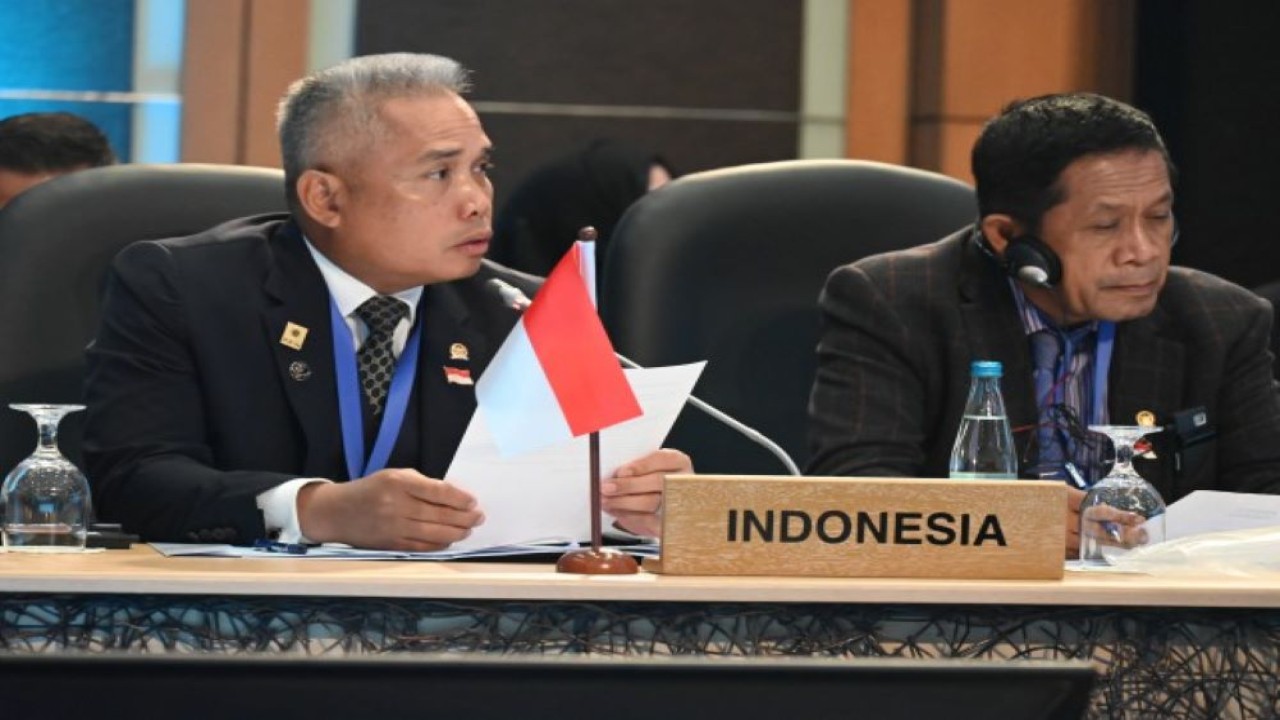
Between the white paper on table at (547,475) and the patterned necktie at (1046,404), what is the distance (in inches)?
30.0

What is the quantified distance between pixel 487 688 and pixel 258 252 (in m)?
1.86

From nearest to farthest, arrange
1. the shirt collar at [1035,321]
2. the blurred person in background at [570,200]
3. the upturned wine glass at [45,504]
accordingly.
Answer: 1. the upturned wine glass at [45,504]
2. the shirt collar at [1035,321]
3. the blurred person in background at [570,200]

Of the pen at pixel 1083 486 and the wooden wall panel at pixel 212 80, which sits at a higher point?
the wooden wall panel at pixel 212 80

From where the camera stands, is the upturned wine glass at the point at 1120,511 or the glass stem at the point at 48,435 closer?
the glass stem at the point at 48,435

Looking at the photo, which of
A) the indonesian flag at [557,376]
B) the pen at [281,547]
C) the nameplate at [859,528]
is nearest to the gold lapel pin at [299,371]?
the pen at [281,547]

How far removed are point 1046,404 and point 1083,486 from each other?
16 cm

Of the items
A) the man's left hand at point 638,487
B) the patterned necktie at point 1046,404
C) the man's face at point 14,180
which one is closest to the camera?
the man's left hand at point 638,487

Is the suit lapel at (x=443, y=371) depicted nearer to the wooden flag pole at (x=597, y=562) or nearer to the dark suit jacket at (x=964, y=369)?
the dark suit jacket at (x=964, y=369)

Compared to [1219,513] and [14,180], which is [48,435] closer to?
[1219,513]

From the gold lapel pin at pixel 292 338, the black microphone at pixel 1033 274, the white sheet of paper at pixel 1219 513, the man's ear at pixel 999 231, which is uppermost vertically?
the man's ear at pixel 999 231

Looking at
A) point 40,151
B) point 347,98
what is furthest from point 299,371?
point 40,151

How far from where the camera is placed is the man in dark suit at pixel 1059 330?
2766 millimetres

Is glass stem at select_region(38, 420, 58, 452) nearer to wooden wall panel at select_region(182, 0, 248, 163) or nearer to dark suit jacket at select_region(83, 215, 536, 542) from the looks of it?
dark suit jacket at select_region(83, 215, 536, 542)

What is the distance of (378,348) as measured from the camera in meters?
2.63
